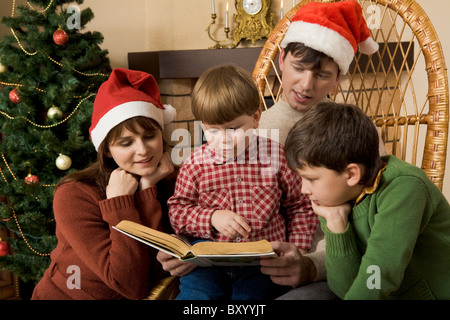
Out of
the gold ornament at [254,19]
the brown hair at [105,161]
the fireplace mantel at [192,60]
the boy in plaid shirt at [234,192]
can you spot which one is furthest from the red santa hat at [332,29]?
the gold ornament at [254,19]

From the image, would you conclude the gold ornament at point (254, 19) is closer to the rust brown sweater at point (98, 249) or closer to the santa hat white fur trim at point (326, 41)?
the santa hat white fur trim at point (326, 41)

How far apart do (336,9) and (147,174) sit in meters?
0.81

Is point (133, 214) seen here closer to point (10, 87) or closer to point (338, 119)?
point (338, 119)

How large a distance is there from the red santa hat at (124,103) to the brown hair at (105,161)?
14mm

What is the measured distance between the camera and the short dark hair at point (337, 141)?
3.11 ft

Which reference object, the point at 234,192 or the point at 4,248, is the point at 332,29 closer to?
the point at 234,192

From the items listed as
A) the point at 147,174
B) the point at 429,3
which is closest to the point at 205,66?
the point at 429,3

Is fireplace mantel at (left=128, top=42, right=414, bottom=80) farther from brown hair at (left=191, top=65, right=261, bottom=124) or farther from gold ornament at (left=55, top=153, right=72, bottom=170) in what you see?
brown hair at (left=191, top=65, right=261, bottom=124)

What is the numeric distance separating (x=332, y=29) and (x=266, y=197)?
0.60 metres

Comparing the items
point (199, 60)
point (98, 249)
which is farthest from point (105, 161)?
point (199, 60)

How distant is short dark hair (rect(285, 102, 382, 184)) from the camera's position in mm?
947

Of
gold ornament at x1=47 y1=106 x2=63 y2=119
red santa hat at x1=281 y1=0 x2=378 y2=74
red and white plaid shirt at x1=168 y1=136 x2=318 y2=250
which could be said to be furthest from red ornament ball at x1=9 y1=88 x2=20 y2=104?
red santa hat at x1=281 y1=0 x2=378 y2=74

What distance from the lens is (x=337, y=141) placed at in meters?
0.94

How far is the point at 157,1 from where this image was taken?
3.09 meters
